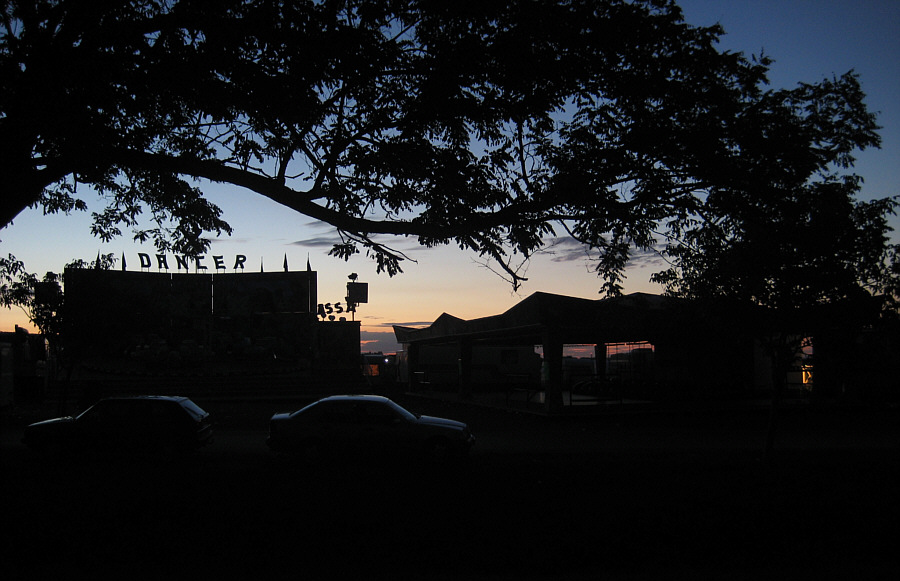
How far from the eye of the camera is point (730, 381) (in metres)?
30.4

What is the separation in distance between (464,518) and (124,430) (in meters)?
8.89

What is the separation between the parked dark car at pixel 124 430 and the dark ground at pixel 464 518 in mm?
437

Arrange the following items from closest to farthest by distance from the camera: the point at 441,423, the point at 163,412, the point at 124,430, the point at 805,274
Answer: the point at 805,274
the point at 124,430
the point at 163,412
the point at 441,423

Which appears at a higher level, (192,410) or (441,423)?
(192,410)

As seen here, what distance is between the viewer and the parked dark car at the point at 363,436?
13.9 metres

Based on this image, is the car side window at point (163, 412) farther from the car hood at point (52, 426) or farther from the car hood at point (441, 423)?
the car hood at point (441, 423)

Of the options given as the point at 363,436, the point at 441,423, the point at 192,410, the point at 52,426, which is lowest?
the point at 363,436

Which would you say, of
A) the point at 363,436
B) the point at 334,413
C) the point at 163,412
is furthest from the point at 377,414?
the point at 163,412

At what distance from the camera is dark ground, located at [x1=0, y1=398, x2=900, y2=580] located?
6.27m

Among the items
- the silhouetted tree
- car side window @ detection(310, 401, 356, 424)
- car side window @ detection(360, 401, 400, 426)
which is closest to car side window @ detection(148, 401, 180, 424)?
car side window @ detection(310, 401, 356, 424)

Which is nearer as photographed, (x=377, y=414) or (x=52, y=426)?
(x=52, y=426)

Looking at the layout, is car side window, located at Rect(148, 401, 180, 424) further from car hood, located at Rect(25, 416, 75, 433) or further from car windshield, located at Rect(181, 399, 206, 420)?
car hood, located at Rect(25, 416, 75, 433)

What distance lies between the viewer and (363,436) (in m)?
14.0

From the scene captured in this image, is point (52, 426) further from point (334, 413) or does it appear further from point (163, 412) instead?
point (334, 413)
